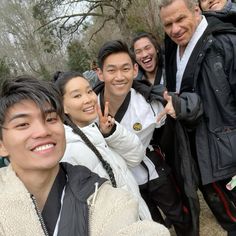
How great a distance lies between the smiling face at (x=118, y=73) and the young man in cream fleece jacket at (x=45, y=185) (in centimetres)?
91

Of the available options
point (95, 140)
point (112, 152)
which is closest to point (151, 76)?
point (112, 152)

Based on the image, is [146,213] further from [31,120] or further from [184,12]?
[184,12]

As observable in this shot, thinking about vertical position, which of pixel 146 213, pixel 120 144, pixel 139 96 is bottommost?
pixel 146 213

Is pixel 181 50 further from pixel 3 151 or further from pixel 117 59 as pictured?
pixel 3 151

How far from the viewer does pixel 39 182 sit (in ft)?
4.77

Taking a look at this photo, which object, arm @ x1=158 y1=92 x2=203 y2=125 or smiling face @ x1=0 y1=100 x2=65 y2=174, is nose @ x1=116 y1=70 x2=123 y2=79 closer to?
arm @ x1=158 y1=92 x2=203 y2=125

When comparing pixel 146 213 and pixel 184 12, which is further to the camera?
pixel 184 12

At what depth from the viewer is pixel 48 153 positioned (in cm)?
140

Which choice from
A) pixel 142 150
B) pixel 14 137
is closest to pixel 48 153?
pixel 14 137

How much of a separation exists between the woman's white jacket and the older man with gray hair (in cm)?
41

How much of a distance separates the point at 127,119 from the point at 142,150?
323 mm

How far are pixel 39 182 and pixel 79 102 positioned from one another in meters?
0.75

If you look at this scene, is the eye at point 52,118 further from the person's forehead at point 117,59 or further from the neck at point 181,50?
the neck at point 181,50

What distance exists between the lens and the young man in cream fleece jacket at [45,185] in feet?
4.11
